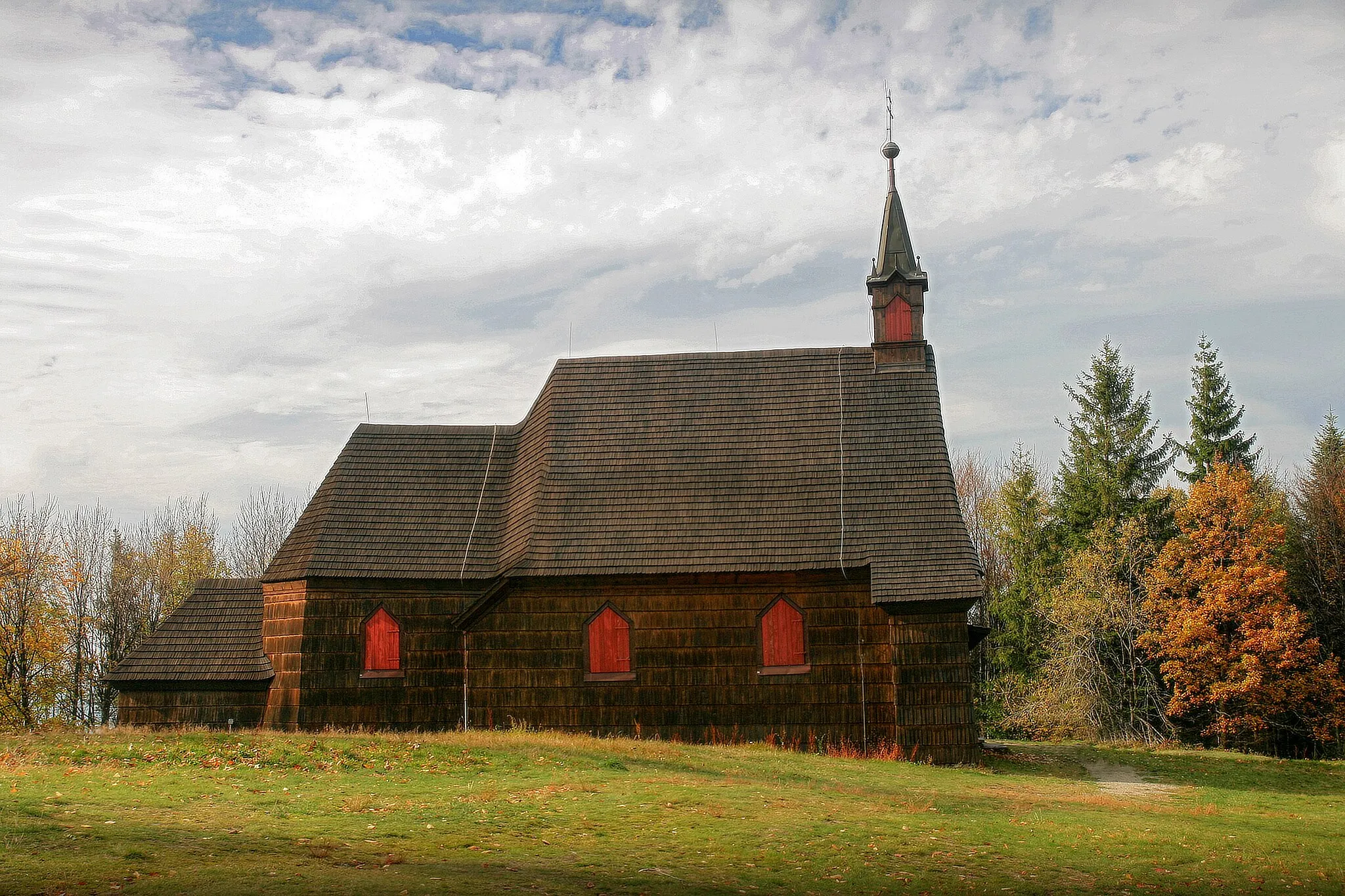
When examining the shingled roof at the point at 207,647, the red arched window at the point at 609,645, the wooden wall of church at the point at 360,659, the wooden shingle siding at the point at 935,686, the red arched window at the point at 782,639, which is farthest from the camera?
the shingled roof at the point at 207,647

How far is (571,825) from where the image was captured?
43.6 ft

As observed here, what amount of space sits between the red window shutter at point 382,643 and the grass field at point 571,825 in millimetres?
4955

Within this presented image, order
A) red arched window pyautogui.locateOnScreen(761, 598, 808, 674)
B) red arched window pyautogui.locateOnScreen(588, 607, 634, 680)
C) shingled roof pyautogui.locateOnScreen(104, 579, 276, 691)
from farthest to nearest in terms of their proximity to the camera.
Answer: shingled roof pyautogui.locateOnScreen(104, 579, 276, 691), red arched window pyautogui.locateOnScreen(588, 607, 634, 680), red arched window pyautogui.locateOnScreen(761, 598, 808, 674)

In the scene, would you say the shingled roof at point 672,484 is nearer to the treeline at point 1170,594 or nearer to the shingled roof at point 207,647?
the shingled roof at point 207,647

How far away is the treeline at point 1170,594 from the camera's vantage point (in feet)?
110

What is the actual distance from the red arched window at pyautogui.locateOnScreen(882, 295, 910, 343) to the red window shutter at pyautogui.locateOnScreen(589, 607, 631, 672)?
415 inches

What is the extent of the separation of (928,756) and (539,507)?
10.9 metres

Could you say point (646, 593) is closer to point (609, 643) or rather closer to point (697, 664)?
point (609, 643)

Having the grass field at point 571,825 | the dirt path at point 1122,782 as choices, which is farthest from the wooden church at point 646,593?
the grass field at point 571,825

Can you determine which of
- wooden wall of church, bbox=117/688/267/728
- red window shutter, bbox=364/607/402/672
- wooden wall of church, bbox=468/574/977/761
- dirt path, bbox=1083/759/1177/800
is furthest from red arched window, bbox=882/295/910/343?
wooden wall of church, bbox=117/688/267/728

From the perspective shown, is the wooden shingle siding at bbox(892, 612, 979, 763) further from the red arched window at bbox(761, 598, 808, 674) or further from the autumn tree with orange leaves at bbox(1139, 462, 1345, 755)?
the autumn tree with orange leaves at bbox(1139, 462, 1345, 755)

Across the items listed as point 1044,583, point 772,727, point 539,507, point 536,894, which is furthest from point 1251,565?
point 536,894

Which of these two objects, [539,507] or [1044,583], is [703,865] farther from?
[1044,583]

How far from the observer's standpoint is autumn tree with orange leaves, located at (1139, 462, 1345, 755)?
33.2 meters
